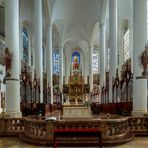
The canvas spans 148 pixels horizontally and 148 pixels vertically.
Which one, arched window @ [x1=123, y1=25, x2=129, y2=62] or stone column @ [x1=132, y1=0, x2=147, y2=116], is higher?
arched window @ [x1=123, y1=25, x2=129, y2=62]

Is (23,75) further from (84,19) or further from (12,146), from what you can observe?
(84,19)

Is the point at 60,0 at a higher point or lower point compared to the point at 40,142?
higher

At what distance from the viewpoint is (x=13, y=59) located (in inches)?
432

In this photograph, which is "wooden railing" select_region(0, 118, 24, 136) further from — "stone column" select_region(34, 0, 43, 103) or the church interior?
"stone column" select_region(34, 0, 43, 103)

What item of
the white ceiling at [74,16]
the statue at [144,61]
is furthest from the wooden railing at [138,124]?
the white ceiling at [74,16]

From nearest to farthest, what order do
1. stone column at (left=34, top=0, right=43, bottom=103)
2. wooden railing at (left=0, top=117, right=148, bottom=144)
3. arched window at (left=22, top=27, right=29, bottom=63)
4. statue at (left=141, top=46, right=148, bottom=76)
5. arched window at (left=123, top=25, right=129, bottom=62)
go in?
wooden railing at (left=0, top=117, right=148, bottom=144), statue at (left=141, top=46, right=148, bottom=76), stone column at (left=34, top=0, right=43, bottom=103), arched window at (left=123, top=25, right=129, bottom=62), arched window at (left=22, top=27, right=29, bottom=63)

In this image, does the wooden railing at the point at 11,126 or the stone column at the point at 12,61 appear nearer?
the wooden railing at the point at 11,126

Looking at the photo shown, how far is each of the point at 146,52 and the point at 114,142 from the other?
4770mm

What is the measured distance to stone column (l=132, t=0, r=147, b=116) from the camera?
34.4ft

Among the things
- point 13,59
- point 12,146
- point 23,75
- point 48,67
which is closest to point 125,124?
point 12,146

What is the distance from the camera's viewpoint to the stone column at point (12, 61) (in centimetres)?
1083

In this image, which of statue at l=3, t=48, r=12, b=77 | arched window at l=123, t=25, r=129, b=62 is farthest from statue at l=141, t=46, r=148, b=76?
arched window at l=123, t=25, r=129, b=62

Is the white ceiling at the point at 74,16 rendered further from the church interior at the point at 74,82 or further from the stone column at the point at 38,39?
the stone column at the point at 38,39

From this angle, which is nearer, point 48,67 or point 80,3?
point 48,67
